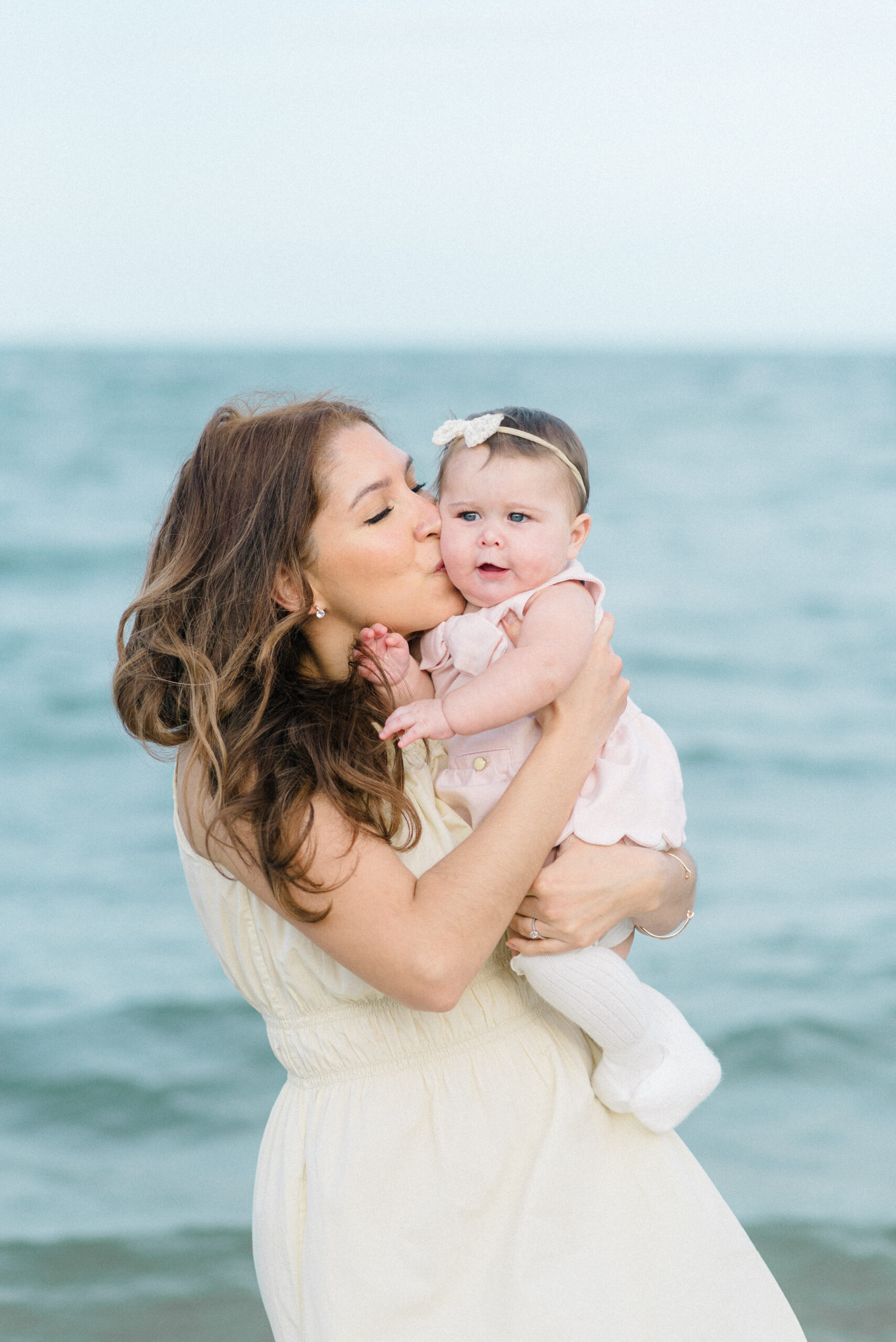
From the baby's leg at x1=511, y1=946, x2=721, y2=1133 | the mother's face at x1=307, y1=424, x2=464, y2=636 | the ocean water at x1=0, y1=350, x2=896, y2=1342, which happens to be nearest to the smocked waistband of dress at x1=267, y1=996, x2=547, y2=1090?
the baby's leg at x1=511, y1=946, x2=721, y2=1133

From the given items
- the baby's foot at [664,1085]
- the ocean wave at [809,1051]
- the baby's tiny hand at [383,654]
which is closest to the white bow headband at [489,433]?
the baby's tiny hand at [383,654]

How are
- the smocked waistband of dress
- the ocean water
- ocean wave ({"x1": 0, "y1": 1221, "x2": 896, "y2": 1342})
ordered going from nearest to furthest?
the smocked waistband of dress
ocean wave ({"x1": 0, "y1": 1221, "x2": 896, "y2": 1342})
the ocean water

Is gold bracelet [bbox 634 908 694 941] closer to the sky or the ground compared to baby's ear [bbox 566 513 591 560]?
closer to the ground

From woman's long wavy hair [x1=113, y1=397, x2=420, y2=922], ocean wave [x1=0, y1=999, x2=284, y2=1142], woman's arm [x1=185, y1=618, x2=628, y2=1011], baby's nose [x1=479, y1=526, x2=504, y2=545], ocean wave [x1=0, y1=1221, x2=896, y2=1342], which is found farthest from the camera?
ocean wave [x1=0, y1=999, x2=284, y2=1142]

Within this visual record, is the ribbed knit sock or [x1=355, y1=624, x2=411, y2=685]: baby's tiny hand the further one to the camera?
[x1=355, y1=624, x2=411, y2=685]: baby's tiny hand

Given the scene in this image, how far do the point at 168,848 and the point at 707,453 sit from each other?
16955 millimetres

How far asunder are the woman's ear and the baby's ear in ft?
1.56

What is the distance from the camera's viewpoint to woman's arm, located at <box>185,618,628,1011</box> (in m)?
1.81

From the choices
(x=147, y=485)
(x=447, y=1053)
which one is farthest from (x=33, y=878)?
(x=147, y=485)

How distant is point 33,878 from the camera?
7.02 meters

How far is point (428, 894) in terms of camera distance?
1841 mm

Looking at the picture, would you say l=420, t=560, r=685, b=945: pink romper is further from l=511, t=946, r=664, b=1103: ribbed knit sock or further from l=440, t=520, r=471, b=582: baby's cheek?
l=511, t=946, r=664, b=1103: ribbed knit sock

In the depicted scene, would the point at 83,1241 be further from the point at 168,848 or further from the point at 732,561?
the point at 732,561

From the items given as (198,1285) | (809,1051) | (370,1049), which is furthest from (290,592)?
(809,1051)
